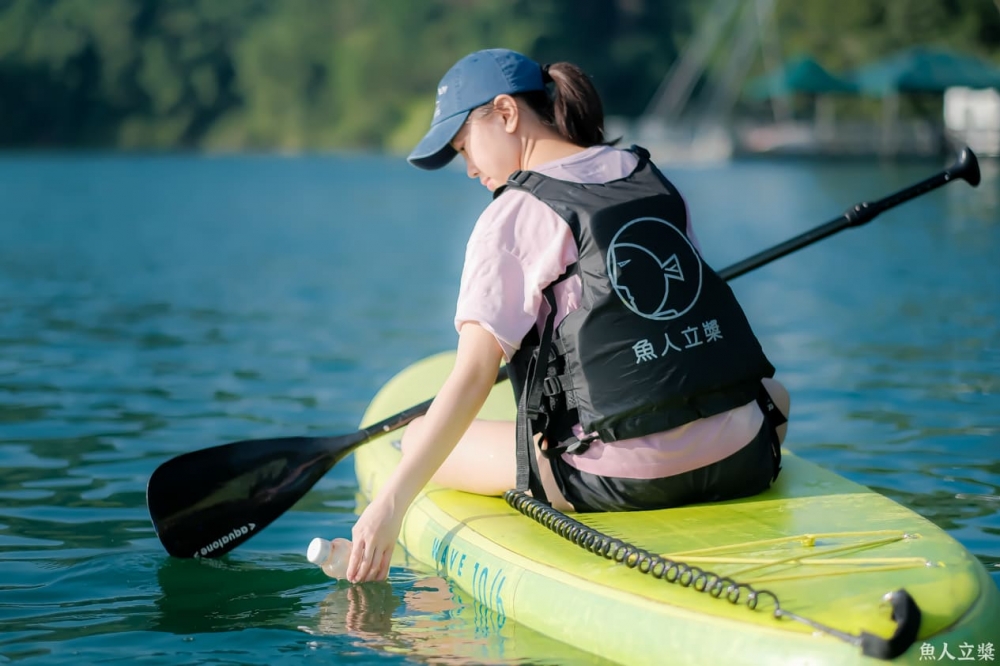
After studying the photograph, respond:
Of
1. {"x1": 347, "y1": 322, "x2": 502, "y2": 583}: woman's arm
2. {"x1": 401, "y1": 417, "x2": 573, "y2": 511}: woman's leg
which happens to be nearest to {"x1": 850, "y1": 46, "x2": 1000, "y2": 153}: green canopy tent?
{"x1": 401, "y1": 417, "x2": 573, "y2": 511}: woman's leg

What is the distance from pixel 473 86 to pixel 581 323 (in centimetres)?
64

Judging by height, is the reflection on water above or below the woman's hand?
below

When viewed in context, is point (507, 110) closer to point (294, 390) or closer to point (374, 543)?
point (374, 543)

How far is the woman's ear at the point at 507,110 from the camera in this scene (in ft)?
9.89

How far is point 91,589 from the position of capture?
347cm

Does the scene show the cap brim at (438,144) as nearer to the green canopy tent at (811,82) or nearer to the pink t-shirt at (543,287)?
the pink t-shirt at (543,287)

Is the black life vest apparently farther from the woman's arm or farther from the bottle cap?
the bottle cap

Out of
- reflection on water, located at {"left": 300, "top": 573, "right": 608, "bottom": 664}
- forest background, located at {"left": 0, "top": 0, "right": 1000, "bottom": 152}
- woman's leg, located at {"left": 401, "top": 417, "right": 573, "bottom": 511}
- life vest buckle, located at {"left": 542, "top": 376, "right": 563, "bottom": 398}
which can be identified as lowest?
reflection on water, located at {"left": 300, "top": 573, "right": 608, "bottom": 664}

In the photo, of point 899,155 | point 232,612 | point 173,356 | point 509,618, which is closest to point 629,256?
point 509,618

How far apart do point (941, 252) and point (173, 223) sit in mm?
11778

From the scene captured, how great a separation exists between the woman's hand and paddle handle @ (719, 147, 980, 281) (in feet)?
5.05

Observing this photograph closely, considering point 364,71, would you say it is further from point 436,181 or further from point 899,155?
point 899,155

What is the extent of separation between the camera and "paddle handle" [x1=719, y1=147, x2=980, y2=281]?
13.1 ft

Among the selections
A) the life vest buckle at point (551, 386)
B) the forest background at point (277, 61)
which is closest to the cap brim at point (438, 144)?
the life vest buckle at point (551, 386)
